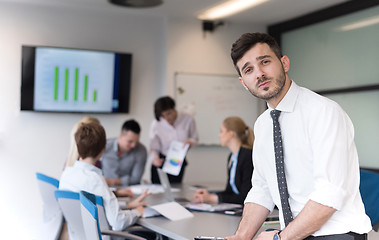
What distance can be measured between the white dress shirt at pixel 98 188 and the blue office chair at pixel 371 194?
4.88 ft

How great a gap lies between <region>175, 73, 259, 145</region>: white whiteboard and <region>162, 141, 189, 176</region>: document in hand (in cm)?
168

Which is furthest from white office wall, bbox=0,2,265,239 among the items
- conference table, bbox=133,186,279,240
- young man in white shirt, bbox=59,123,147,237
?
conference table, bbox=133,186,279,240

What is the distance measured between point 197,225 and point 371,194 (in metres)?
1.19

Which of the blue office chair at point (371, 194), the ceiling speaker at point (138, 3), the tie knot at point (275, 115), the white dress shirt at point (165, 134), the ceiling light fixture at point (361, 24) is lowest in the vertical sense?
the blue office chair at point (371, 194)

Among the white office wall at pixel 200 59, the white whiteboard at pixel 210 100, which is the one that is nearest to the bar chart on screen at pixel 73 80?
the white office wall at pixel 200 59

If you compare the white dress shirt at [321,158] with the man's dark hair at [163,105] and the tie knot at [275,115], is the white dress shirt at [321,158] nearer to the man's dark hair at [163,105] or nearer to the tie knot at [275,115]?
the tie knot at [275,115]

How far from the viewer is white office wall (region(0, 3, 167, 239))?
18.2 ft

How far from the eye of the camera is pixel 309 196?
165 centimetres

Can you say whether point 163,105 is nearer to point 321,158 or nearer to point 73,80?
point 73,80

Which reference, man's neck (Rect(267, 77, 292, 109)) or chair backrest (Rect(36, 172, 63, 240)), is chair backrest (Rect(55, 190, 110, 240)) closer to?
chair backrest (Rect(36, 172, 63, 240))

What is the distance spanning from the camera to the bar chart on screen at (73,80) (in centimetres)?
559

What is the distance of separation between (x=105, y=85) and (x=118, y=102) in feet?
0.90

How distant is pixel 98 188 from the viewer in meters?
2.93

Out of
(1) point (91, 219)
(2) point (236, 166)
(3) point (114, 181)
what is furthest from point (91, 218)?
(3) point (114, 181)
